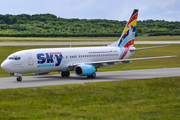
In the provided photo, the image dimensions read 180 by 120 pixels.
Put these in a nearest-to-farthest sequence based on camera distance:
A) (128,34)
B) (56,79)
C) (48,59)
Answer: (48,59), (56,79), (128,34)

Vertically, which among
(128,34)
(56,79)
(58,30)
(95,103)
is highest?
(128,34)

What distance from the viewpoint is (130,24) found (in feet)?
143

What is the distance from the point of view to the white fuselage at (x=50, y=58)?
32.5 metres

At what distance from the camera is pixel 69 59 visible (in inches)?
1437

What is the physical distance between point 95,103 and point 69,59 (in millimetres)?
16028

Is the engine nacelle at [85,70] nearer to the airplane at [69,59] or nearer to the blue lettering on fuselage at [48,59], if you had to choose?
the airplane at [69,59]

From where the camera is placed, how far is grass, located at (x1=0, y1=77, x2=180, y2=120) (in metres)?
17.3

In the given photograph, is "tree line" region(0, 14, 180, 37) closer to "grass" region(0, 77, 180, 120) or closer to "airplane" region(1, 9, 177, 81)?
"airplane" region(1, 9, 177, 81)

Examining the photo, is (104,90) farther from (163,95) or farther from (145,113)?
(145,113)

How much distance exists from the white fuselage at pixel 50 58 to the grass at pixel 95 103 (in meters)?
8.16

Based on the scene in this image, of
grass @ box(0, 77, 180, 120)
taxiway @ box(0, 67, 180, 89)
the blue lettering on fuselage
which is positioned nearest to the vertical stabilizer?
taxiway @ box(0, 67, 180, 89)

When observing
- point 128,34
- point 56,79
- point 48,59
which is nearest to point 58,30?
point 128,34

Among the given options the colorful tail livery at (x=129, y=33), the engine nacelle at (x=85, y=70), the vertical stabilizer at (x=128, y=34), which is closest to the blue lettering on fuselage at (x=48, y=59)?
the engine nacelle at (x=85, y=70)

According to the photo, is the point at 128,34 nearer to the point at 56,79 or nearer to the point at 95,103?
the point at 56,79
